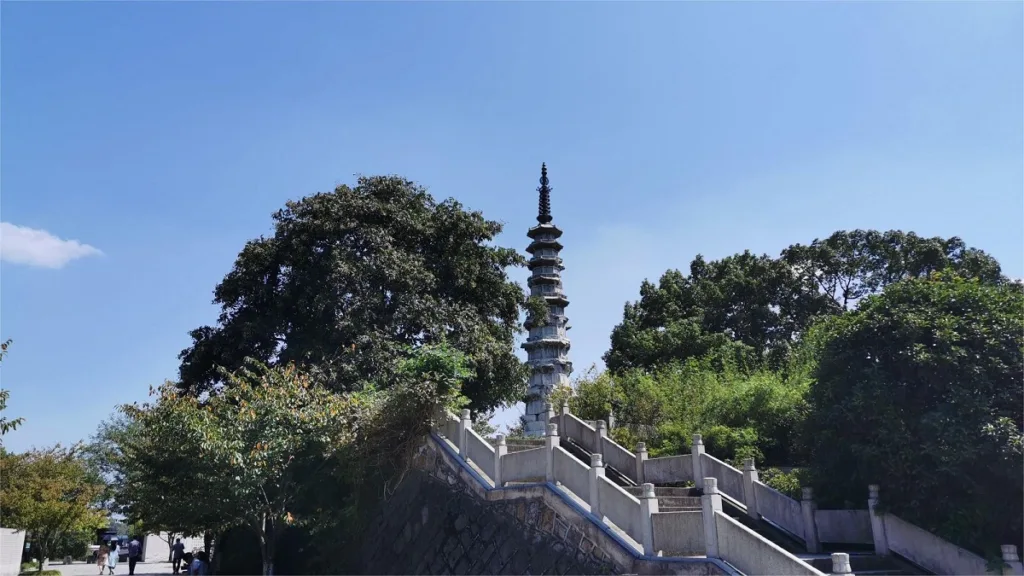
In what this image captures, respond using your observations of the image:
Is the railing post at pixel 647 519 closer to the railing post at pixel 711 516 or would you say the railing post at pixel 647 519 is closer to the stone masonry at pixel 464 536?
the stone masonry at pixel 464 536

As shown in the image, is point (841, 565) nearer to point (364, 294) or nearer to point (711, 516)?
point (711, 516)

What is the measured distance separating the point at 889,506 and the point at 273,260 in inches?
684

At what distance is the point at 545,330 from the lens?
34.2 metres

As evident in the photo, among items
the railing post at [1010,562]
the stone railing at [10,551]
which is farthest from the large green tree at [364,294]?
the railing post at [1010,562]

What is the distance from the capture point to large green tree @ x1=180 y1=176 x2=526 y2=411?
19453mm

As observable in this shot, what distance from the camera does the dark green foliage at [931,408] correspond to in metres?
9.06

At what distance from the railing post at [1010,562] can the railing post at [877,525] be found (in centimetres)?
158

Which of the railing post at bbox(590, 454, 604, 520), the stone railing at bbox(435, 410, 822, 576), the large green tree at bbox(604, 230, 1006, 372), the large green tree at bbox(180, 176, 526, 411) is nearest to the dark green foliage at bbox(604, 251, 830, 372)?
the large green tree at bbox(604, 230, 1006, 372)

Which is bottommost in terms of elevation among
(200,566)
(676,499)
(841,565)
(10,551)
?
(200,566)

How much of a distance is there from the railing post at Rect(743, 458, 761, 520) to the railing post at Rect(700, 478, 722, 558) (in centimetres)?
361

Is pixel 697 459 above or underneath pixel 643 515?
above

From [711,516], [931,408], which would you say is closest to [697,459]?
[931,408]

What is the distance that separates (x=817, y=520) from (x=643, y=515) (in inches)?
138

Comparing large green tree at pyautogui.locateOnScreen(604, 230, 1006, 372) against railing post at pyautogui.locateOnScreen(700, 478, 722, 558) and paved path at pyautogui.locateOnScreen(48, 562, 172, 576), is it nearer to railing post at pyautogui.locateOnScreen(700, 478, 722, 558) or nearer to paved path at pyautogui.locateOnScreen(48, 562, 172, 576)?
paved path at pyautogui.locateOnScreen(48, 562, 172, 576)
